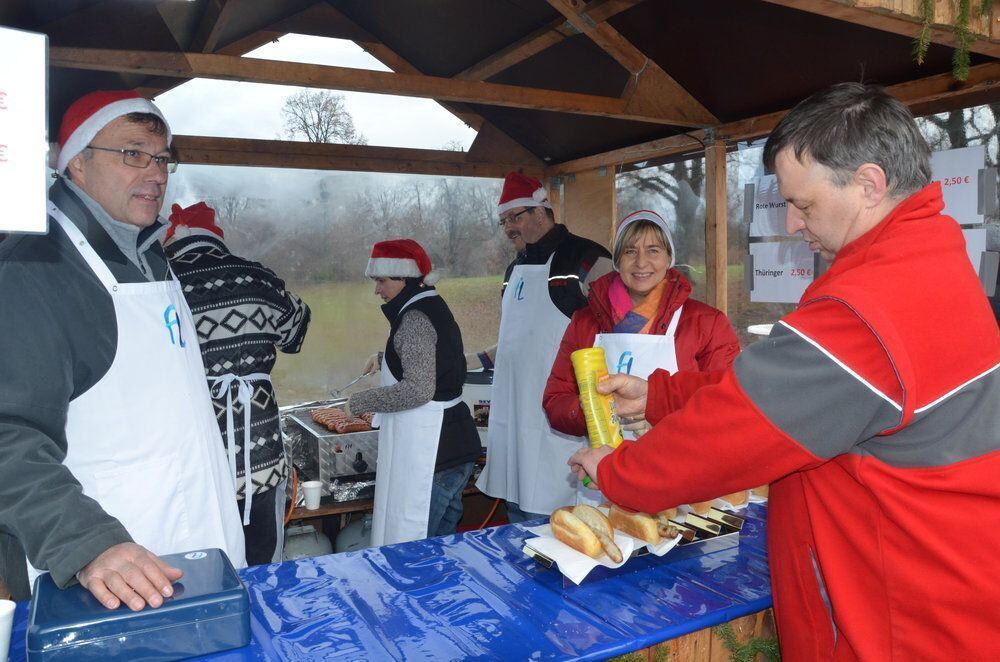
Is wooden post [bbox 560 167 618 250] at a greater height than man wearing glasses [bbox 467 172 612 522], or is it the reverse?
wooden post [bbox 560 167 618 250]

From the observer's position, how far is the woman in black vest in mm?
3570

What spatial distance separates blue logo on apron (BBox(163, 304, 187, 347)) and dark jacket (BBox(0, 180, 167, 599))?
103 millimetres

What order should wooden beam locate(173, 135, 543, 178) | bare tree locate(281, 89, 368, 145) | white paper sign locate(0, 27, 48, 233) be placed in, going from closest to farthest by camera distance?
white paper sign locate(0, 27, 48, 233)
wooden beam locate(173, 135, 543, 178)
bare tree locate(281, 89, 368, 145)

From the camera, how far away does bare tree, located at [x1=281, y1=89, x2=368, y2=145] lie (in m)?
4.83

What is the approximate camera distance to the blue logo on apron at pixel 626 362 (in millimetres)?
2930

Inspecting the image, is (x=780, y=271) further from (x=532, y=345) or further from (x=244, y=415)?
(x=244, y=415)

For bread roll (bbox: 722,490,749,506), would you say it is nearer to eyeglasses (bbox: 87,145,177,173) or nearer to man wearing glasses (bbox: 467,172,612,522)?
man wearing glasses (bbox: 467,172,612,522)

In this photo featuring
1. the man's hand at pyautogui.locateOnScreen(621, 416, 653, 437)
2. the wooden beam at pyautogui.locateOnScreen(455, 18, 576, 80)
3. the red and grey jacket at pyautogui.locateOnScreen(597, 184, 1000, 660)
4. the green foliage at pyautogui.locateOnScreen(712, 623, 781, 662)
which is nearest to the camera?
the red and grey jacket at pyautogui.locateOnScreen(597, 184, 1000, 660)

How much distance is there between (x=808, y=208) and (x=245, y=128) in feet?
13.7

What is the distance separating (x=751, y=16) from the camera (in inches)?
134

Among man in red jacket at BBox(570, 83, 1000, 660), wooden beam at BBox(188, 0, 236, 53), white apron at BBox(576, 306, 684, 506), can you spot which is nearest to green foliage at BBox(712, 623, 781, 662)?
man in red jacket at BBox(570, 83, 1000, 660)

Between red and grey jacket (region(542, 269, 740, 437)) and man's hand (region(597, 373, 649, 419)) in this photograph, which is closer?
man's hand (region(597, 373, 649, 419))

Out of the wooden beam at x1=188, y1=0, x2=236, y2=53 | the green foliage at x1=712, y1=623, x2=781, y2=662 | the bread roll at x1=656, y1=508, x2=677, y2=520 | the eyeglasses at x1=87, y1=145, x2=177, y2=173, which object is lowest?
the green foliage at x1=712, y1=623, x2=781, y2=662

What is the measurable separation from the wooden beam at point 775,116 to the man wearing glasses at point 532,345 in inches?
38.6
